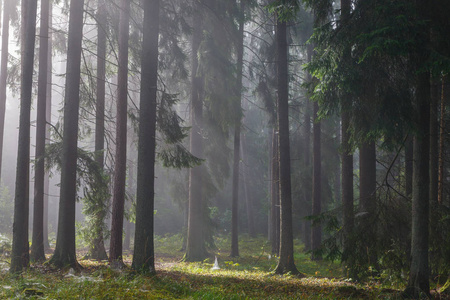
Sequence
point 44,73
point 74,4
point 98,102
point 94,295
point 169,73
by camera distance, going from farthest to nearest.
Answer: point 169,73 < point 98,102 < point 44,73 < point 74,4 < point 94,295

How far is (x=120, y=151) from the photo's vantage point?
1000cm

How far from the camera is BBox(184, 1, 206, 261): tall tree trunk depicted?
1495 centimetres

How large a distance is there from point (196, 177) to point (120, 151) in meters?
5.67

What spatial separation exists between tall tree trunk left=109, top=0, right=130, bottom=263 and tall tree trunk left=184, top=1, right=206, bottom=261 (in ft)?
16.1

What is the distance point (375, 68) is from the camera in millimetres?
7469

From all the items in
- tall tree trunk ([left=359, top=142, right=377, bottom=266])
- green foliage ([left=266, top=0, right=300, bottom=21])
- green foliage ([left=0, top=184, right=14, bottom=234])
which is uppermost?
green foliage ([left=266, top=0, right=300, bottom=21])

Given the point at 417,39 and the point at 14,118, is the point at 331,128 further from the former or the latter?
the point at 14,118

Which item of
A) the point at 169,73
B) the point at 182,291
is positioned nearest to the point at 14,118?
the point at 169,73

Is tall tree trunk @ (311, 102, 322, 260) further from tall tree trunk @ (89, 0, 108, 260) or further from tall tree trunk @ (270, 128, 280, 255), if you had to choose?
tall tree trunk @ (89, 0, 108, 260)

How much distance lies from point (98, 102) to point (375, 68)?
8502mm

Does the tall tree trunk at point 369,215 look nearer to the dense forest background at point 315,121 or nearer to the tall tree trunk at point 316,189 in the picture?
the dense forest background at point 315,121

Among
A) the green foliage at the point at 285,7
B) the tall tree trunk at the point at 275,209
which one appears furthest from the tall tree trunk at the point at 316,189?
the green foliage at the point at 285,7

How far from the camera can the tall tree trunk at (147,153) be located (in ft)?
27.5

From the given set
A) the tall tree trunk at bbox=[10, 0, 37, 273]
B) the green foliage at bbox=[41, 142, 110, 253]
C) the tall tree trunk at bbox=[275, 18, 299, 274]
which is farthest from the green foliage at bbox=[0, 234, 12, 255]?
the tall tree trunk at bbox=[275, 18, 299, 274]
